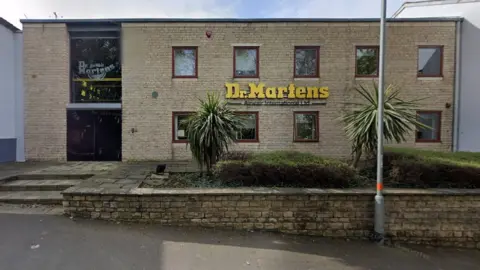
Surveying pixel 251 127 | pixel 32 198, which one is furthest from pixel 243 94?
pixel 32 198

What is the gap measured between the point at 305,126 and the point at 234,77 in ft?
11.3

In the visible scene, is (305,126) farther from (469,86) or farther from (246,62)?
(469,86)

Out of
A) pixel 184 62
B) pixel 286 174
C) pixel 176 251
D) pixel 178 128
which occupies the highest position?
pixel 184 62

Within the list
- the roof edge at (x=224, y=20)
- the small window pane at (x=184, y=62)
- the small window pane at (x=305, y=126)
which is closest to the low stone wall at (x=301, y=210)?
the small window pane at (x=305, y=126)

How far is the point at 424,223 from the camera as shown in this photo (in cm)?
571

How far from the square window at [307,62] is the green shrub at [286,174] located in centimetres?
614

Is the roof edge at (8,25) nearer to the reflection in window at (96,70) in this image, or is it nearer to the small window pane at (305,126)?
the reflection in window at (96,70)

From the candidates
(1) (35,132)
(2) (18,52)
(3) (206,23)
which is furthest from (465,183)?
(2) (18,52)

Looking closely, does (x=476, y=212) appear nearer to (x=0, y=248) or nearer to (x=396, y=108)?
(x=396, y=108)

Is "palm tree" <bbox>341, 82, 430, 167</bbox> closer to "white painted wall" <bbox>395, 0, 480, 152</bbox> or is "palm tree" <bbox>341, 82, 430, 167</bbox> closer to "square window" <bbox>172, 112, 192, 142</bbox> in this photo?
"white painted wall" <bbox>395, 0, 480, 152</bbox>

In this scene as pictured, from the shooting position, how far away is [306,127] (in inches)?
455

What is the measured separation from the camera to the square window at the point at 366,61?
11516 millimetres

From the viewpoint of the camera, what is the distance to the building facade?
10781 mm

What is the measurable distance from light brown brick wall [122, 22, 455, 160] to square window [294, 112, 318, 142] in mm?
238
